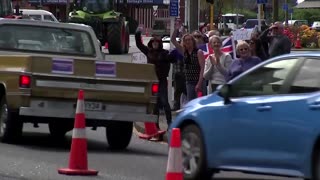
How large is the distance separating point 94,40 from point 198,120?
17.2 feet

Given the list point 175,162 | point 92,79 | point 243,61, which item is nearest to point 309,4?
point 243,61

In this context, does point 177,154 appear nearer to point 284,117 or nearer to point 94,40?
point 284,117

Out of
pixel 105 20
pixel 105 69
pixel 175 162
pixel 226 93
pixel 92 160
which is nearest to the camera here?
pixel 175 162

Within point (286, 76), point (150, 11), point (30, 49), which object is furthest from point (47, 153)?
point (150, 11)

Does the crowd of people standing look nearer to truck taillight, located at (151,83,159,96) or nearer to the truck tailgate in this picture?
truck taillight, located at (151,83,159,96)

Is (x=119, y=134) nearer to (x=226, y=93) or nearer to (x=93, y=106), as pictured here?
(x=93, y=106)

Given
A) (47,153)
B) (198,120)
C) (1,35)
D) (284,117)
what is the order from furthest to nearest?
(1,35)
(47,153)
(198,120)
(284,117)

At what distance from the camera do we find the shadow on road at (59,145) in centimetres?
1326

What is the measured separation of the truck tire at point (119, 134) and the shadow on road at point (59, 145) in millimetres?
133

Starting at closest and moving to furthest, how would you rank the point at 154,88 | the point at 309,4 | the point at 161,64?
the point at 154,88 → the point at 161,64 → the point at 309,4

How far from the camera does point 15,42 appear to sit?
14.6 meters

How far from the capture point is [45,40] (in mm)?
14758

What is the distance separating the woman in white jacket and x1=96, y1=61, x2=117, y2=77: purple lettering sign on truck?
171 cm

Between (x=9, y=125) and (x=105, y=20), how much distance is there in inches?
1025
